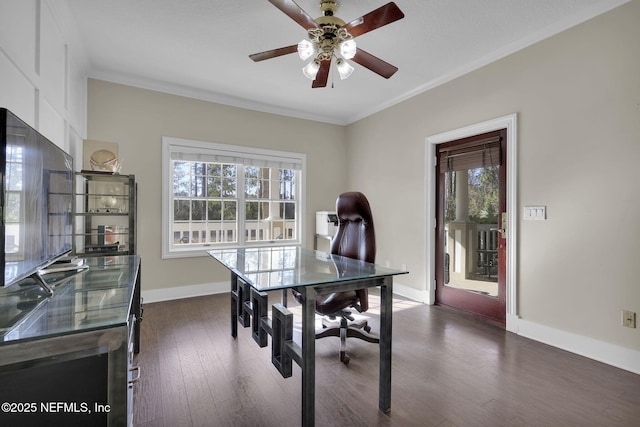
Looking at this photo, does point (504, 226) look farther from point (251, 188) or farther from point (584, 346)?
point (251, 188)

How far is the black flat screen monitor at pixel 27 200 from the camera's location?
1027 mm

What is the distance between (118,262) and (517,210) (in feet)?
11.3

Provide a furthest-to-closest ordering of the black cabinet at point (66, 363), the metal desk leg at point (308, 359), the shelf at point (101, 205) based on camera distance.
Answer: the shelf at point (101, 205), the metal desk leg at point (308, 359), the black cabinet at point (66, 363)

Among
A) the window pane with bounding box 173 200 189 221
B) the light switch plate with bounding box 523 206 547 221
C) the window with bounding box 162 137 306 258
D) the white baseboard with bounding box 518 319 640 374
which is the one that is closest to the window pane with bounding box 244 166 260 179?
the window with bounding box 162 137 306 258

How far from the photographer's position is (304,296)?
149 centimetres

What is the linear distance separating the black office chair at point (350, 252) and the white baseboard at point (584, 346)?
1.51 metres

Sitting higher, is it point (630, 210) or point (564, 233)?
point (630, 210)

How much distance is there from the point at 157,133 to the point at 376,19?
10.3 ft

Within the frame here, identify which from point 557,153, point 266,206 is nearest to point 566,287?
point 557,153

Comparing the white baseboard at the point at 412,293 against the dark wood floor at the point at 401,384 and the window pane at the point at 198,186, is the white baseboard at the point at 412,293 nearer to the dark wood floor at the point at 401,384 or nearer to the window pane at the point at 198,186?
the dark wood floor at the point at 401,384

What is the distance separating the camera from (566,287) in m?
2.56

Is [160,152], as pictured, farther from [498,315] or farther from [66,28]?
[498,315]

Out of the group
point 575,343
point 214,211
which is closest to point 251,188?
point 214,211

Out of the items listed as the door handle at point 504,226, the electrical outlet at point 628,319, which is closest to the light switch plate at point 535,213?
the door handle at point 504,226
